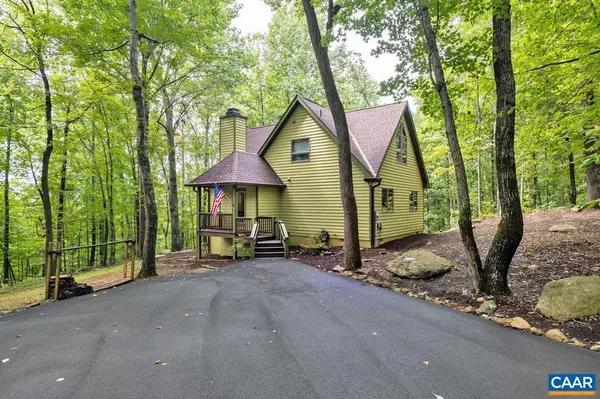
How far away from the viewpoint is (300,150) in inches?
563

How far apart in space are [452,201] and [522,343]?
1013 inches

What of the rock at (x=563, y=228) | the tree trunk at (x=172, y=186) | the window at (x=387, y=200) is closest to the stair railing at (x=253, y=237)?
the window at (x=387, y=200)

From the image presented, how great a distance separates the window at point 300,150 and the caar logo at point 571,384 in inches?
471

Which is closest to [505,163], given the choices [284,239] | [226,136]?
[284,239]

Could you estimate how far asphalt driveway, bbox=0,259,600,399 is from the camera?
278 cm

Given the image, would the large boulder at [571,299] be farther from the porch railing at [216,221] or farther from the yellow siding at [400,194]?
the porch railing at [216,221]

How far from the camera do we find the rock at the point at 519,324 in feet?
13.1

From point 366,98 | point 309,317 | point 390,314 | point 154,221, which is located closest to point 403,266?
point 390,314

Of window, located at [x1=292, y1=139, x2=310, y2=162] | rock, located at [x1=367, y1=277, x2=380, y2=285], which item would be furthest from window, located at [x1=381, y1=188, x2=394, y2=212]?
rock, located at [x1=367, y1=277, x2=380, y2=285]

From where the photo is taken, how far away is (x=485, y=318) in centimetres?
441

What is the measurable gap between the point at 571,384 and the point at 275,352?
295 cm

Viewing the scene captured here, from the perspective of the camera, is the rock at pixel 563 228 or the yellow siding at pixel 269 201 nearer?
the rock at pixel 563 228

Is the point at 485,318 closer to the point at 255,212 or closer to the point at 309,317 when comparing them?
the point at 309,317

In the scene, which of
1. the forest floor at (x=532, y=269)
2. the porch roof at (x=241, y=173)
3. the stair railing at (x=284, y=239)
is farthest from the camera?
the porch roof at (x=241, y=173)
